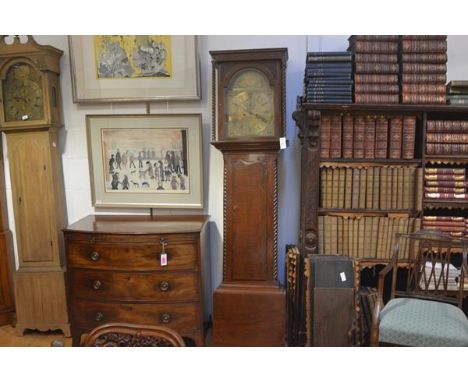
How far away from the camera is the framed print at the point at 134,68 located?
86.6 inches

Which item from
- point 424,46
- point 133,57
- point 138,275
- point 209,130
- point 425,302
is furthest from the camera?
point 209,130

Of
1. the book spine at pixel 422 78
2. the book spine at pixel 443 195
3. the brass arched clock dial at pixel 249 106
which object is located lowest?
the book spine at pixel 443 195

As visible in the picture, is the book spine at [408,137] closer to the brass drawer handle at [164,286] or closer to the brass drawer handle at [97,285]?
the brass drawer handle at [164,286]

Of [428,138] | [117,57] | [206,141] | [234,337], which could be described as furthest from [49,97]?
[428,138]

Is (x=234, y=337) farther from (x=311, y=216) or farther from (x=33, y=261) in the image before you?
(x=33, y=261)

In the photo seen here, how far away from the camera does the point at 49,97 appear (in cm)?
221

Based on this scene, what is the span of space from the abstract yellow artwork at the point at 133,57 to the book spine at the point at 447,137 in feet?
5.26

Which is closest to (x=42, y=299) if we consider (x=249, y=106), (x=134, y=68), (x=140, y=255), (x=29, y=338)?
(x=29, y=338)

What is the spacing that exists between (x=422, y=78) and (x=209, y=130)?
1.29 meters

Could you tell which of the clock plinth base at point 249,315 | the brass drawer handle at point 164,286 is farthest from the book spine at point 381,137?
the brass drawer handle at point 164,286

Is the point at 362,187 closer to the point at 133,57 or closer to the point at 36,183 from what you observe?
the point at 133,57

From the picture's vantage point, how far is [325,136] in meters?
1.99

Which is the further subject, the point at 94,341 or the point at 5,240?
the point at 5,240

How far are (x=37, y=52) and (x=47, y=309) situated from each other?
1.66 meters
